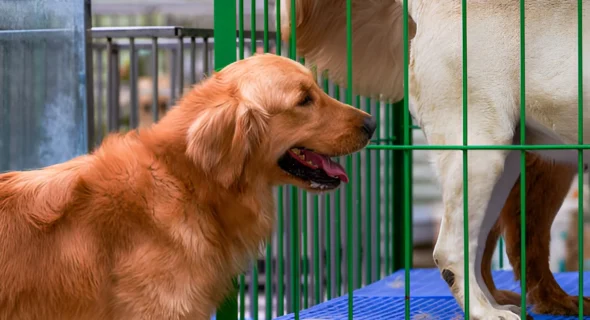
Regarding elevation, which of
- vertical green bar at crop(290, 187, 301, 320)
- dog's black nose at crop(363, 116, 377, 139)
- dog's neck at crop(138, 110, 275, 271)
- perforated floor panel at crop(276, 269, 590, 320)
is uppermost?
dog's black nose at crop(363, 116, 377, 139)

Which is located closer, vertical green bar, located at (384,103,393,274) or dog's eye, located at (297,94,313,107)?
dog's eye, located at (297,94,313,107)

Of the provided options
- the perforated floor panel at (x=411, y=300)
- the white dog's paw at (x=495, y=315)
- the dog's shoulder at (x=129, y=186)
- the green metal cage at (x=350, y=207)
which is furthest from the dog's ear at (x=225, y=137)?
the perforated floor panel at (x=411, y=300)

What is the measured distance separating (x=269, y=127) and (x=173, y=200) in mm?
377

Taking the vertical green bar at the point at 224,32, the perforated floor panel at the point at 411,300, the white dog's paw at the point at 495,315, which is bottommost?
the perforated floor panel at the point at 411,300

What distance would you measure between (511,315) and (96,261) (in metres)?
1.58

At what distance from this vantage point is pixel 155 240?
121 inches

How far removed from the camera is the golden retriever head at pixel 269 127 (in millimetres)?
3074

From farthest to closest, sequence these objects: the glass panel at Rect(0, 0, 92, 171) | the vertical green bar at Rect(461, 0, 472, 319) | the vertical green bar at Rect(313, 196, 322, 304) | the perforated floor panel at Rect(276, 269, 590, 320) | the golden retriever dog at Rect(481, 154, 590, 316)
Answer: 1. the vertical green bar at Rect(313, 196, 322, 304)
2. the golden retriever dog at Rect(481, 154, 590, 316)
3. the perforated floor panel at Rect(276, 269, 590, 320)
4. the glass panel at Rect(0, 0, 92, 171)
5. the vertical green bar at Rect(461, 0, 472, 319)

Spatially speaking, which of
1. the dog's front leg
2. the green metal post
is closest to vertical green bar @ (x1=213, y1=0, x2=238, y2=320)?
the dog's front leg

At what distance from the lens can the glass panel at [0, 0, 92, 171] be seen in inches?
161

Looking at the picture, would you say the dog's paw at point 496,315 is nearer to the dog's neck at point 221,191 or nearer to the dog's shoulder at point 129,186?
the dog's neck at point 221,191

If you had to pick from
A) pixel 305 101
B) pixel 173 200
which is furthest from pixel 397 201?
pixel 173 200

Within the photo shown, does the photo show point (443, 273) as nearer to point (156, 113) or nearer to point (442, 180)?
point (442, 180)

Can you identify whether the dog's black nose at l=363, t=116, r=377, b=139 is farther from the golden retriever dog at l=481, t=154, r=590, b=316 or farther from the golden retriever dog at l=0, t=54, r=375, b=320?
the golden retriever dog at l=481, t=154, r=590, b=316
